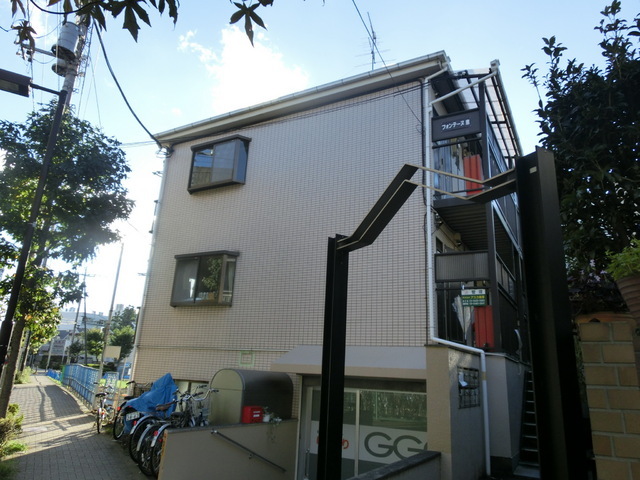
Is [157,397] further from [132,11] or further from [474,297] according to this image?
[132,11]

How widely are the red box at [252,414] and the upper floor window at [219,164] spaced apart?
6094 mm

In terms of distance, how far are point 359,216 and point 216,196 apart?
4676mm

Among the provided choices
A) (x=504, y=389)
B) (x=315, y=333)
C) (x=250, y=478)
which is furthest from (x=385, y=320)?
(x=250, y=478)

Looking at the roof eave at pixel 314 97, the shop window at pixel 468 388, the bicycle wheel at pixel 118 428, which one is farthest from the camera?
the bicycle wheel at pixel 118 428

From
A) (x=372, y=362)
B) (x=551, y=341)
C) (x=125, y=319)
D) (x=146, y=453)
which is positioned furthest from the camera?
(x=125, y=319)

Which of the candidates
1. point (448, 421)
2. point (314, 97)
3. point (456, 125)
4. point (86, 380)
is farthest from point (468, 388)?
point (86, 380)

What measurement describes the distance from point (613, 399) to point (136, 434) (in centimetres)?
949

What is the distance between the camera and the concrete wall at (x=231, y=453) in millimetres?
6617

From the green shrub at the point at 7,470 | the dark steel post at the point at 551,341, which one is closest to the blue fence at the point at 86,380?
the green shrub at the point at 7,470

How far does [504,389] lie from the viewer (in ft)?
25.7

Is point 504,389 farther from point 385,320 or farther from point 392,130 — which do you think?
point 392,130

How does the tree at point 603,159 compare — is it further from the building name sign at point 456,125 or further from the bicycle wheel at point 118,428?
the bicycle wheel at point 118,428

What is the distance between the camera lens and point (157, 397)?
1012cm

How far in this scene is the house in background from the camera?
312 inches
